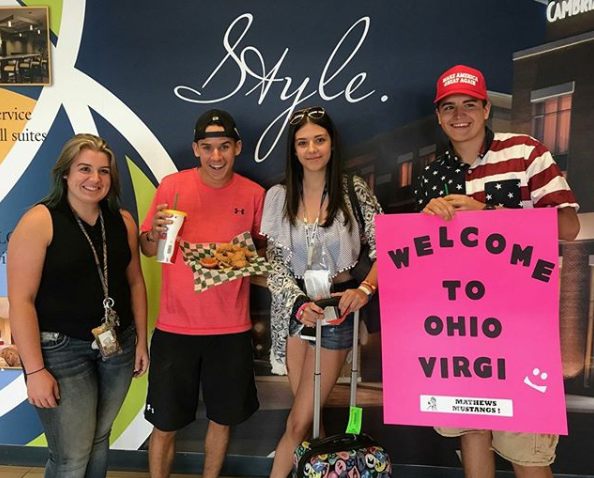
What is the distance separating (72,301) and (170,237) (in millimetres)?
451

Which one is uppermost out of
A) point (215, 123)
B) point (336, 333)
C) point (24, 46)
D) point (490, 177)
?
point (24, 46)

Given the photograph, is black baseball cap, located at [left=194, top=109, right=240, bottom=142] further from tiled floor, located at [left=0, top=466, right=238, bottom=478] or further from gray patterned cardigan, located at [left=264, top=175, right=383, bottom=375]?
tiled floor, located at [left=0, top=466, right=238, bottom=478]

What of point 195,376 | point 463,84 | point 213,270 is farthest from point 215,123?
point 195,376

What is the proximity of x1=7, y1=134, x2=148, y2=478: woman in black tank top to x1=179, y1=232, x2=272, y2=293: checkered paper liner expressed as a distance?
0.30 metres

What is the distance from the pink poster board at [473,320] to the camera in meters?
1.75

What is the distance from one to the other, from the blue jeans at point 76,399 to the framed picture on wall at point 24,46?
5.35 ft

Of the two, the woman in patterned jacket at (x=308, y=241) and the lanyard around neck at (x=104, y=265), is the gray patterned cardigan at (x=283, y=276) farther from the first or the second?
the lanyard around neck at (x=104, y=265)

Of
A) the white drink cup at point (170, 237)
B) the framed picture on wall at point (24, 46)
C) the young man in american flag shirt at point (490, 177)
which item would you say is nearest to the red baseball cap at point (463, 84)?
the young man in american flag shirt at point (490, 177)

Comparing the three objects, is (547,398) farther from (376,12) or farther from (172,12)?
(172,12)

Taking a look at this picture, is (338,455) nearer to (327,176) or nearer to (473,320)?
(473,320)

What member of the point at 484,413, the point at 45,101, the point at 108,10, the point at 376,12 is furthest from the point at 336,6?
the point at 484,413

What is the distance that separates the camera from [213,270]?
2.11 m

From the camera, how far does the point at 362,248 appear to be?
225 centimetres

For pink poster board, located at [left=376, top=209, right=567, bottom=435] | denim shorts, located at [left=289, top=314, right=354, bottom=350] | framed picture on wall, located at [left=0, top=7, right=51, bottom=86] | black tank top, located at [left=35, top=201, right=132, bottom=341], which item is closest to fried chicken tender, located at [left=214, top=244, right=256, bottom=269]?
denim shorts, located at [left=289, top=314, right=354, bottom=350]
